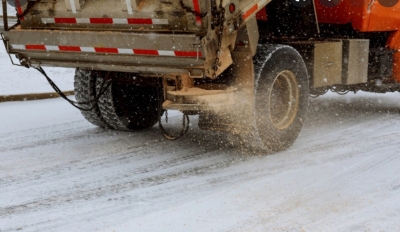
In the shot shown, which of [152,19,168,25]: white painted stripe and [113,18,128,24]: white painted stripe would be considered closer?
[152,19,168,25]: white painted stripe

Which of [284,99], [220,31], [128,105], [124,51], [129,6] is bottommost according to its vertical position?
[128,105]

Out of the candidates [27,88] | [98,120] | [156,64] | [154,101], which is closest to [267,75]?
[156,64]

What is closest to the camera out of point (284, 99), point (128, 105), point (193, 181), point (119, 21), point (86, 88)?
point (193, 181)

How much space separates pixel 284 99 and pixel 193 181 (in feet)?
5.08

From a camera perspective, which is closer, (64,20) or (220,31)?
(220,31)

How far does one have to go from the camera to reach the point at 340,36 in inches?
269

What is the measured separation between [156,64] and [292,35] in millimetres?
2562

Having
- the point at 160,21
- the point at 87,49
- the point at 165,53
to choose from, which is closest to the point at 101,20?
the point at 87,49

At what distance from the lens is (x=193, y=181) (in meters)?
4.51

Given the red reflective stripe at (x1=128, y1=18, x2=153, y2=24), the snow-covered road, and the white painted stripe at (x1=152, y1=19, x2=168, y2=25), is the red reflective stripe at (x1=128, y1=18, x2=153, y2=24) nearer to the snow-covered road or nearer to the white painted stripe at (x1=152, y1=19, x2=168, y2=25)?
the white painted stripe at (x1=152, y1=19, x2=168, y2=25)

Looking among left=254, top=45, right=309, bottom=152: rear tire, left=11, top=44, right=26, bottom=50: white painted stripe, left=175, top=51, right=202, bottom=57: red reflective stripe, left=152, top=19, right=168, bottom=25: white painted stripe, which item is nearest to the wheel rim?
left=254, top=45, right=309, bottom=152: rear tire

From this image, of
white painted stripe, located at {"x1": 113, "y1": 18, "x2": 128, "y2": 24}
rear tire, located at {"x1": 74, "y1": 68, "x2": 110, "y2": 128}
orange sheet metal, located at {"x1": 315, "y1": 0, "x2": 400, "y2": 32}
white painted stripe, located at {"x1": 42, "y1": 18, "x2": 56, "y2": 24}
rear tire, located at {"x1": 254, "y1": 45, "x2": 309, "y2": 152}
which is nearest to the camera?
white painted stripe, located at {"x1": 113, "y1": 18, "x2": 128, "y2": 24}

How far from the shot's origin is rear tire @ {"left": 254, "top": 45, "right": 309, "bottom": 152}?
516 cm

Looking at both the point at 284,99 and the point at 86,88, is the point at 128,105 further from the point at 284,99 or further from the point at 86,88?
the point at 284,99
